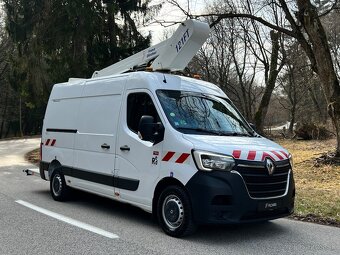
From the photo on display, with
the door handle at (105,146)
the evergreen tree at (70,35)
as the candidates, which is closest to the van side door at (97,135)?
the door handle at (105,146)

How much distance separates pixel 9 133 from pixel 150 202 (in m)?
52.9

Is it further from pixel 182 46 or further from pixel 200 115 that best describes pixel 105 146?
pixel 182 46

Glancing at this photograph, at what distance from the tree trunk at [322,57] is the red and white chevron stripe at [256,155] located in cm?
805

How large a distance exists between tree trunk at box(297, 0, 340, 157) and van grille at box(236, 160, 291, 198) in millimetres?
8021

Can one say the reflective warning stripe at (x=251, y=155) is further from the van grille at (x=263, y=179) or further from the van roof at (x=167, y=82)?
the van roof at (x=167, y=82)

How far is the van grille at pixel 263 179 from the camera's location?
583cm

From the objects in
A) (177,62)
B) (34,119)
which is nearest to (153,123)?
(177,62)

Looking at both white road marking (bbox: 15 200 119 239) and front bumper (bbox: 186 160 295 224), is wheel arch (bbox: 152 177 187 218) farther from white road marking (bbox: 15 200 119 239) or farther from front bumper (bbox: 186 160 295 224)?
white road marking (bbox: 15 200 119 239)

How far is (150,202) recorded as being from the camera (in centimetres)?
653

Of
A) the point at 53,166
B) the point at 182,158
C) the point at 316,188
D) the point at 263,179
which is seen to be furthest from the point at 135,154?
the point at 316,188

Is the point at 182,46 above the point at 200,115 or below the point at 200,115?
above

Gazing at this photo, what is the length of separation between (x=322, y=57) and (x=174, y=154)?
9071 mm

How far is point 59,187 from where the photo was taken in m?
9.01

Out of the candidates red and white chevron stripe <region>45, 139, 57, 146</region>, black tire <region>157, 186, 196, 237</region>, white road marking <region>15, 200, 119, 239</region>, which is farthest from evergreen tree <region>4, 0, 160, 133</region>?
black tire <region>157, 186, 196, 237</region>
